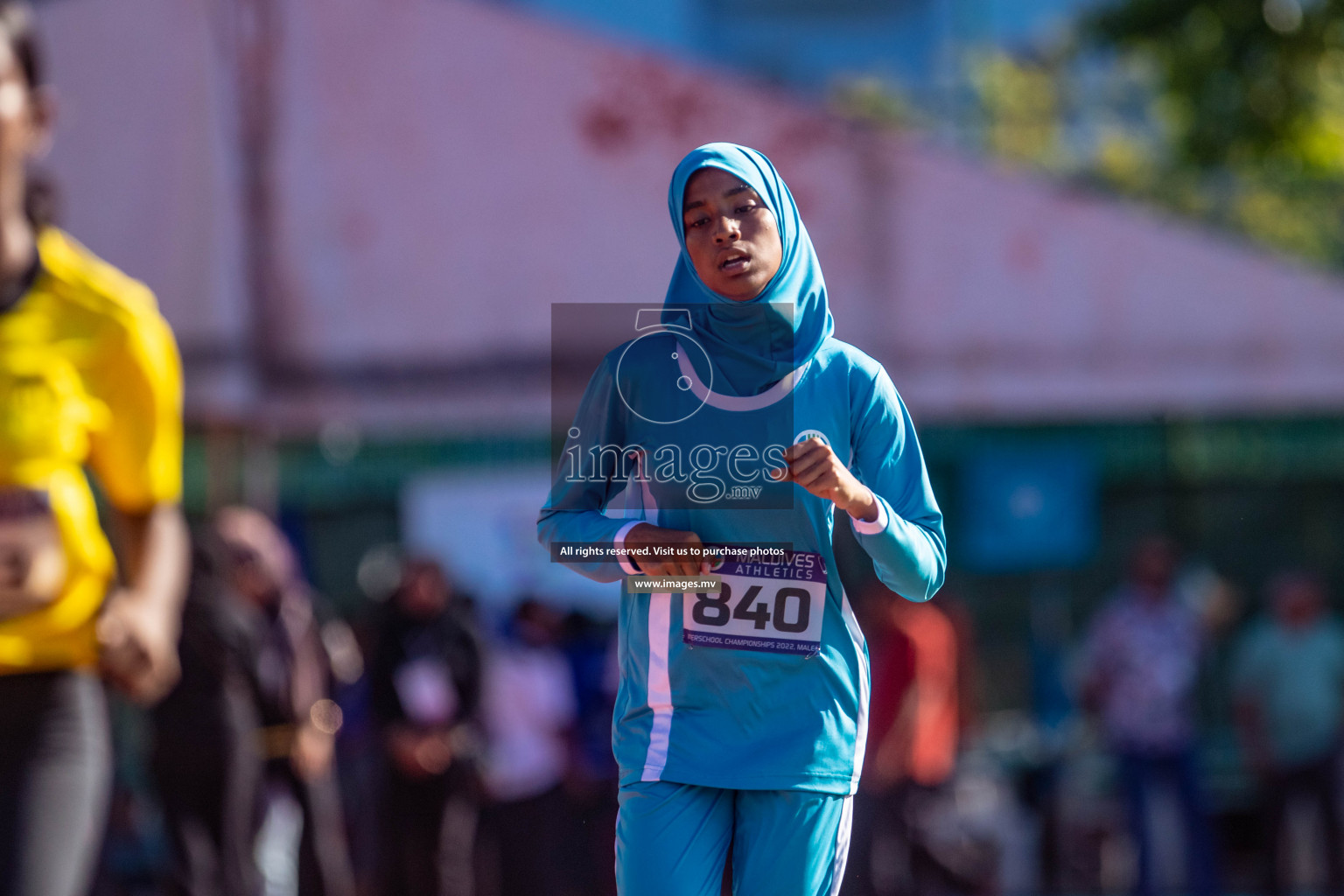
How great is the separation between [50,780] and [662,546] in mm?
1055

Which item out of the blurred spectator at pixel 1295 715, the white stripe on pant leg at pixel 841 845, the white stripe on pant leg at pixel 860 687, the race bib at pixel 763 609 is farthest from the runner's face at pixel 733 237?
the blurred spectator at pixel 1295 715

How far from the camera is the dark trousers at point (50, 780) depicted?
8.68 ft

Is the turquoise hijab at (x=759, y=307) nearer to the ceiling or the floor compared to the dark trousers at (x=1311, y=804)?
nearer to the ceiling

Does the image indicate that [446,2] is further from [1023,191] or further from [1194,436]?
[1194,436]

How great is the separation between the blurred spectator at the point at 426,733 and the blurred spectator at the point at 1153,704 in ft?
11.1

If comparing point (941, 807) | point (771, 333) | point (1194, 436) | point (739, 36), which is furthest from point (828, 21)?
point (771, 333)

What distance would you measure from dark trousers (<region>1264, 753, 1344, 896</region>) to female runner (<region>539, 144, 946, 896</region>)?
6.95m

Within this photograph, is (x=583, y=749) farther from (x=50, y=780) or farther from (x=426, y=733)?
(x=50, y=780)

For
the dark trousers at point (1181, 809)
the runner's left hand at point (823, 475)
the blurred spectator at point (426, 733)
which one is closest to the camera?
the runner's left hand at point (823, 475)

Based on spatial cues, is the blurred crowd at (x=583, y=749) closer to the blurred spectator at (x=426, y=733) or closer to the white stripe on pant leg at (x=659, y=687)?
the blurred spectator at (x=426, y=733)

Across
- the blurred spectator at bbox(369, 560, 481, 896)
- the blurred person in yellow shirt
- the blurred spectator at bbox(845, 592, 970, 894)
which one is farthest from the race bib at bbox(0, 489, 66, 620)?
the blurred spectator at bbox(845, 592, 970, 894)

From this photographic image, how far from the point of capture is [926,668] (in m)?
8.51

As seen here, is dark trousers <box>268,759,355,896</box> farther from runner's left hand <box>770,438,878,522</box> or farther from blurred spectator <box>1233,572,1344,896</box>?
runner's left hand <box>770,438,878,522</box>

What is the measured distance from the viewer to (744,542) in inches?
112
